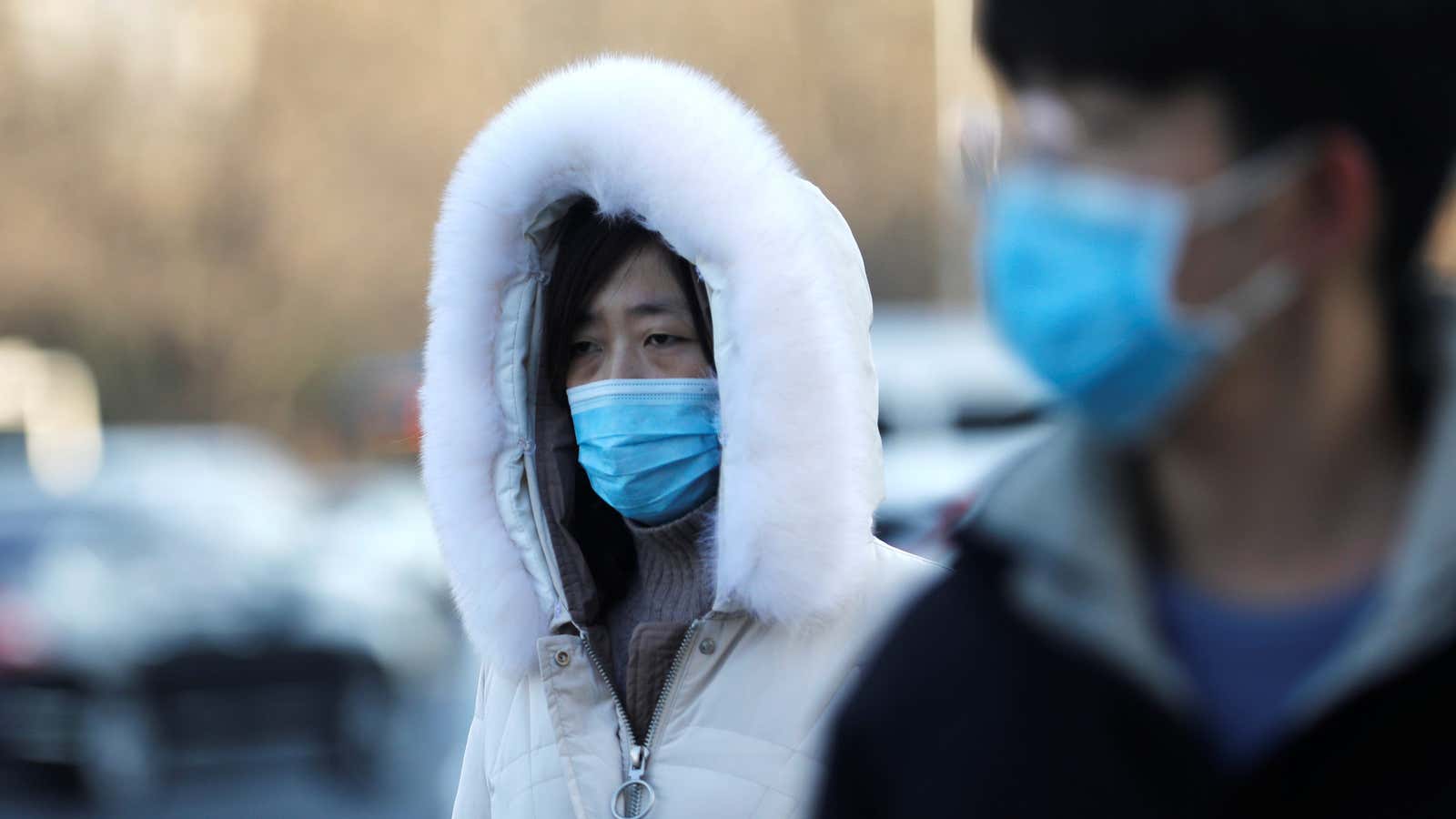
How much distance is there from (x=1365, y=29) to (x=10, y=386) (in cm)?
2073

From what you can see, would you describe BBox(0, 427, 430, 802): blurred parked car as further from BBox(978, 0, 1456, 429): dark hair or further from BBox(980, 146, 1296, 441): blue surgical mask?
BBox(978, 0, 1456, 429): dark hair

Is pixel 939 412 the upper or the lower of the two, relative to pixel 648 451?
lower

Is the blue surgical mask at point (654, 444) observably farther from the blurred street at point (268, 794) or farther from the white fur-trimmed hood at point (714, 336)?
the blurred street at point (268, 794)

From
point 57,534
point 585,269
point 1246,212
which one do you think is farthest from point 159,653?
point 1246,212

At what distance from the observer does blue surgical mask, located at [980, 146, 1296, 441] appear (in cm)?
141

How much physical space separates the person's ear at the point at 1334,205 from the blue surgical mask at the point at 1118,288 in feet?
0.08

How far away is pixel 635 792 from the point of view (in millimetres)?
2615

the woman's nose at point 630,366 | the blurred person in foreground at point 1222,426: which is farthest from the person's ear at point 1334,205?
the woman's nose at point 630,366

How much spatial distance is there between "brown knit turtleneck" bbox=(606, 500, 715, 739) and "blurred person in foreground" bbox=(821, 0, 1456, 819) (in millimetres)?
1183

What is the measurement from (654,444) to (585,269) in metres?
0.32

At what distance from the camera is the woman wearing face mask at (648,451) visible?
8.57ft

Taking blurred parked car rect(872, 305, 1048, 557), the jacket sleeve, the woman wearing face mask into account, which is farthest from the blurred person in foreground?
blurred parked car rect(872, 305, 1048, 557)

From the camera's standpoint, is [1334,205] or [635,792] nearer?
[1334,205]

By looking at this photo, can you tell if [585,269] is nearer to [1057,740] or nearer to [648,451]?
[648,451]
